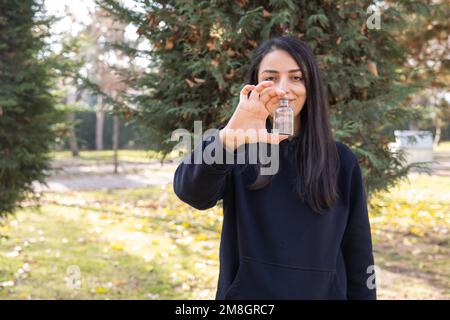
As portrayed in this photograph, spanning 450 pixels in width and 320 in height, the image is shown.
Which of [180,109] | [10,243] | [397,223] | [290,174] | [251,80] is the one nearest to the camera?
[290,174]

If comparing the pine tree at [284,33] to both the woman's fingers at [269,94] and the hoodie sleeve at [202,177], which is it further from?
the hoodie sleeve at [202,177]

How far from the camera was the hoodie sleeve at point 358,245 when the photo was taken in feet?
5.95

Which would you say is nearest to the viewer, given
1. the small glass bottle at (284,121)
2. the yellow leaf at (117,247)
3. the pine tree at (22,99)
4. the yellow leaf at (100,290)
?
the small glass bottle at (284,121)

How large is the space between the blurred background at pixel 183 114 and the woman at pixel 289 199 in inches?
50.6

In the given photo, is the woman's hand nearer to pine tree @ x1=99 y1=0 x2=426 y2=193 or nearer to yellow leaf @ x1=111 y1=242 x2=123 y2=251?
pine tree @ x1=99 y1=0 x2=426 y2=193

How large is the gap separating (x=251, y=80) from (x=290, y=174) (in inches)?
18.0


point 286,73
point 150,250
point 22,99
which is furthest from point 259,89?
point 150,250

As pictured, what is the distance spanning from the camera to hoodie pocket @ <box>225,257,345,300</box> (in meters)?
1.65

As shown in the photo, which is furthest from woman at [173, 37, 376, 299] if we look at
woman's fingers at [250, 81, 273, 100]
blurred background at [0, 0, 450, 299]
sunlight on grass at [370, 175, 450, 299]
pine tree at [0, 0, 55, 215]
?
pine tree at [0, 0, 55, 215]

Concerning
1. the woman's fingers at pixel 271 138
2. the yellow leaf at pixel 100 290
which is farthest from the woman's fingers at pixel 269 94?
the yellow leaf at pixel 100 290

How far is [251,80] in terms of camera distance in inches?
76.2

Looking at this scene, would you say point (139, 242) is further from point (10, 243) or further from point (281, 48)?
point (281, 48)
